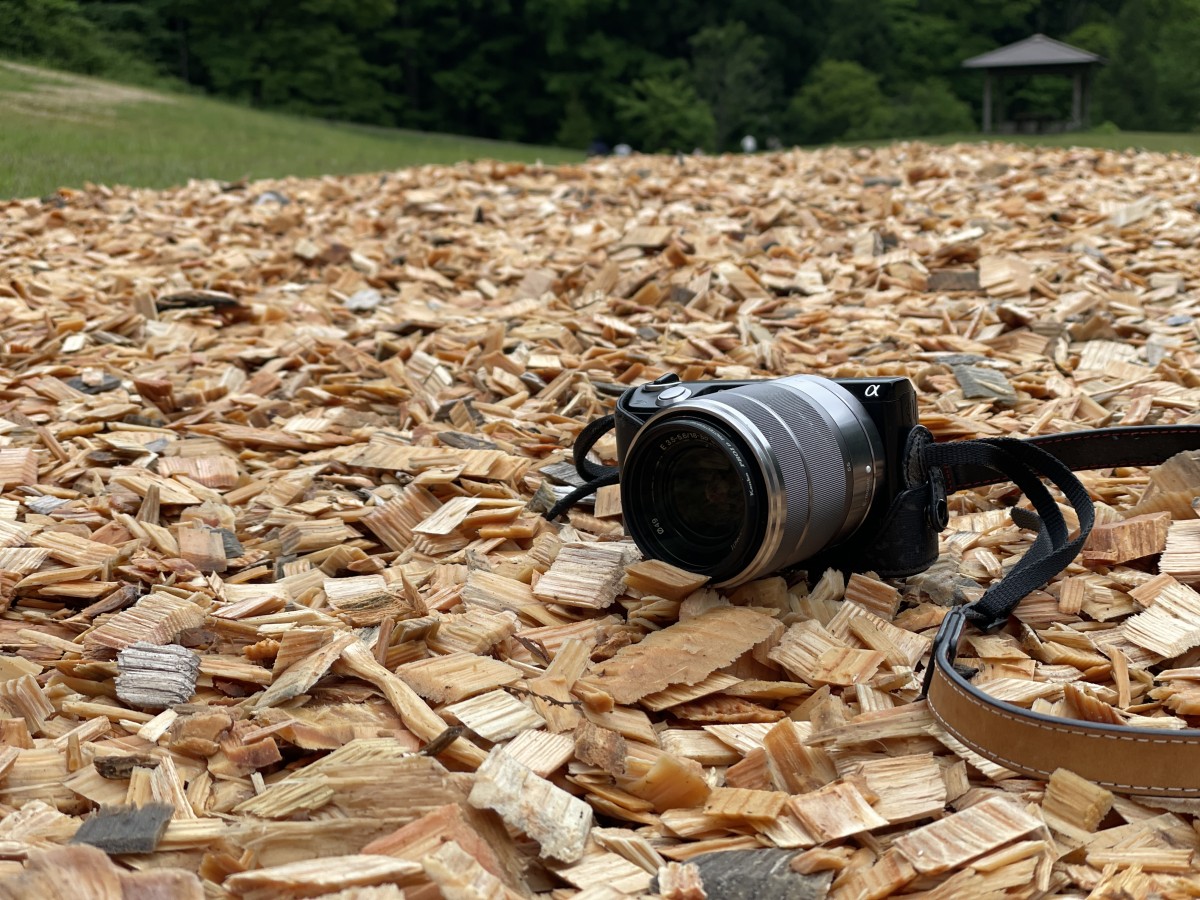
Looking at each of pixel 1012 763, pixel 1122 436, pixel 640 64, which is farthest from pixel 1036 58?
pixel 1012 763

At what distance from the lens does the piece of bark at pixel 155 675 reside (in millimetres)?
1820

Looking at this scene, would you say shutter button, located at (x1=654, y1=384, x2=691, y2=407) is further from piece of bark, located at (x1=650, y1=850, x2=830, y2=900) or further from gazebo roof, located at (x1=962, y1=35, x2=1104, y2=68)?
gazebo roof, located at (x1=962, y1=35, x2=1104, y2=68)

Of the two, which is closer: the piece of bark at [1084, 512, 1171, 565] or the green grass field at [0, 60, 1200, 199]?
the piece of bark at [1084, 512, 1171, 565]

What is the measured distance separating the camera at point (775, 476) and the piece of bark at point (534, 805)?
533mm

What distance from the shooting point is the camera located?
1.86 metres

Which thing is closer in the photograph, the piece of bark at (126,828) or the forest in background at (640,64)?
the piece of bark at (126,828)

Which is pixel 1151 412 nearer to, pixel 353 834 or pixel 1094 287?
pixel 1094 287

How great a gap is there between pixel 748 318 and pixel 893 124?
23862mm

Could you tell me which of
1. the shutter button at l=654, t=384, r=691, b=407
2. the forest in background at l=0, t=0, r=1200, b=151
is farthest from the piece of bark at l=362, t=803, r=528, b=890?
the forest in background at l=0, t=0, r=1200, b=151

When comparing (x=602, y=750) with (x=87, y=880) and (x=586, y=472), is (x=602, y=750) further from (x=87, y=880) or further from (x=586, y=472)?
(x=586, y=472)

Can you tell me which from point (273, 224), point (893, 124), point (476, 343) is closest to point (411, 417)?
Result: point (476, 343)

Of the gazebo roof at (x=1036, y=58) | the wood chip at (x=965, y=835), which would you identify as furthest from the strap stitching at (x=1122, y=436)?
the gazebo roof at (x=1036, y=58)

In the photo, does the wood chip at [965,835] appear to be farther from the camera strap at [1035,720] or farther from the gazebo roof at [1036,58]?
the gazebo roof at [1036,58]

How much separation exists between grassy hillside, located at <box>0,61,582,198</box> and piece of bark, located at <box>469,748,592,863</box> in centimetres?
662
